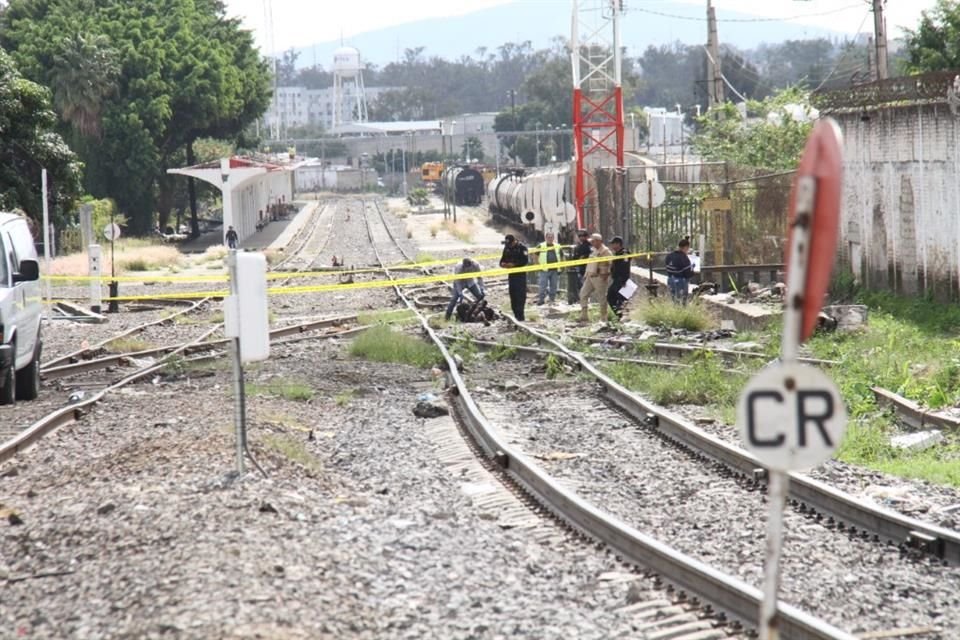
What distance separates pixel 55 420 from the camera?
47.6 feet

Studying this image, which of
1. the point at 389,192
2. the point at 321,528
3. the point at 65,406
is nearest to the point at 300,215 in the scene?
the point at 389,192

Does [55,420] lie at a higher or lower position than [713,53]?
lower

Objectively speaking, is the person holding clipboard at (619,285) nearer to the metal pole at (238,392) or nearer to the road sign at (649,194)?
the road sign at (649,194)

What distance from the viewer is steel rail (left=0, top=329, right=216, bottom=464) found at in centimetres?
1278

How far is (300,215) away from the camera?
10381 centimetres

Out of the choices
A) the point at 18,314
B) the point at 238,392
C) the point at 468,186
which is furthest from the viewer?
the point at 468,186

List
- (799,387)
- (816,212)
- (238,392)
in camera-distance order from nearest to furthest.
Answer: (816,212) < (799,387) < (238,392)

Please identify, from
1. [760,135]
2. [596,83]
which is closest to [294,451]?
[760,135]

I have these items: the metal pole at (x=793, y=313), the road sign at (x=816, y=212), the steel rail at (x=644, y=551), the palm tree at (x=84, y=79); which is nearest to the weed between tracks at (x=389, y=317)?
the steel rail at (x=644, y=551)

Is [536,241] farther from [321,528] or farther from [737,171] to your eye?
[321,528]

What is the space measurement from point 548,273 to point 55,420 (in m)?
16.0

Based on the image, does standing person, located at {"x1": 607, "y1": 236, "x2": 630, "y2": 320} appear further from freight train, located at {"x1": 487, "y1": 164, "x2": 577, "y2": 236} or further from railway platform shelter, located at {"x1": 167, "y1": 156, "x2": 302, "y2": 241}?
railway platform shelter, located at {"x1": 167, "y1": 156, "x2": 302, "y2": 241}

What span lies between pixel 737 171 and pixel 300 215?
74.6 metres

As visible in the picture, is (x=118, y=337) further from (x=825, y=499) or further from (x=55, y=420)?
(x=825, y=499)
